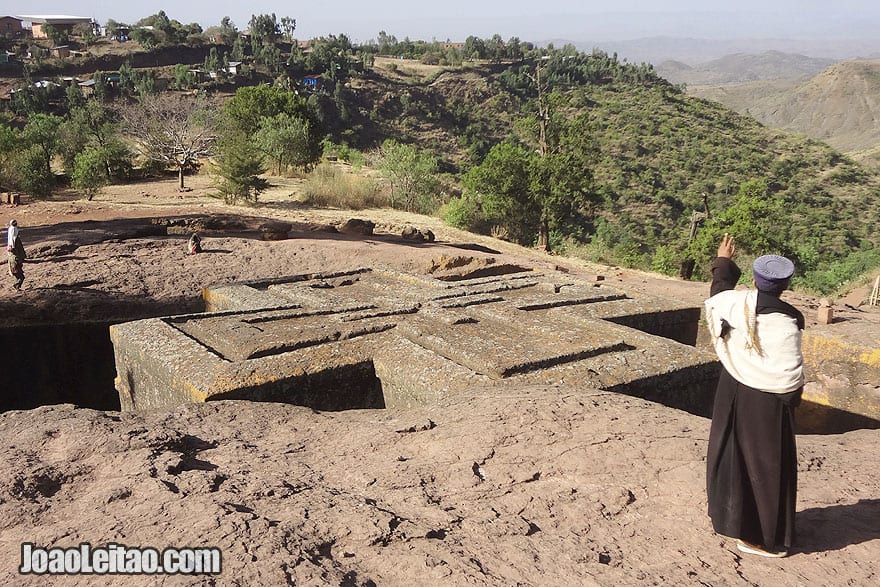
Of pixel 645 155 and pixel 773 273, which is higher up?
pixel 773 273

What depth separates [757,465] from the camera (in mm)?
2754

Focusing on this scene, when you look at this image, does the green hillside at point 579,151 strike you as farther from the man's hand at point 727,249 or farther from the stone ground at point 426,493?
the man's hand at point 727,249

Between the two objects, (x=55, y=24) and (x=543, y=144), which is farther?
(x=55, y=24)

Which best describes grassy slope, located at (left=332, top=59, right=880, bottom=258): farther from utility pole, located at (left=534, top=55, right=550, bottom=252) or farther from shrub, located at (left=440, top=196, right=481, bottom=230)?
shrub, located at (left=440, top=196, right=481, bottom=230)

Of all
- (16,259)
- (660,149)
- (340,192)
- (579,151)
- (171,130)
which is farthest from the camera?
(660,149)

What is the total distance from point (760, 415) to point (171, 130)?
905 inches

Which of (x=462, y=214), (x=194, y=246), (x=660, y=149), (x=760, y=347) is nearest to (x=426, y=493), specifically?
(x=760, y=347)

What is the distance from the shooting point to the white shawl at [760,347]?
8.84 ft

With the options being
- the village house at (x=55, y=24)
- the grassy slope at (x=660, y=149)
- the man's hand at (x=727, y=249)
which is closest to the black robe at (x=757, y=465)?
the man's hand at (x=727, y=249)

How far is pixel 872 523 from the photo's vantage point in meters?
2.99

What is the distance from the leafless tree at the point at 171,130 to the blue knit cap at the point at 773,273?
21.0 m

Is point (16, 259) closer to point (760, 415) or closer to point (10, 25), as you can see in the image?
point (760, 415)

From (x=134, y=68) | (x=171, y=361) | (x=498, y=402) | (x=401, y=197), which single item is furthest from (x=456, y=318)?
(x=134, y=68)

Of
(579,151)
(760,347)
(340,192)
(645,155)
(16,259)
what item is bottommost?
(645,155)
